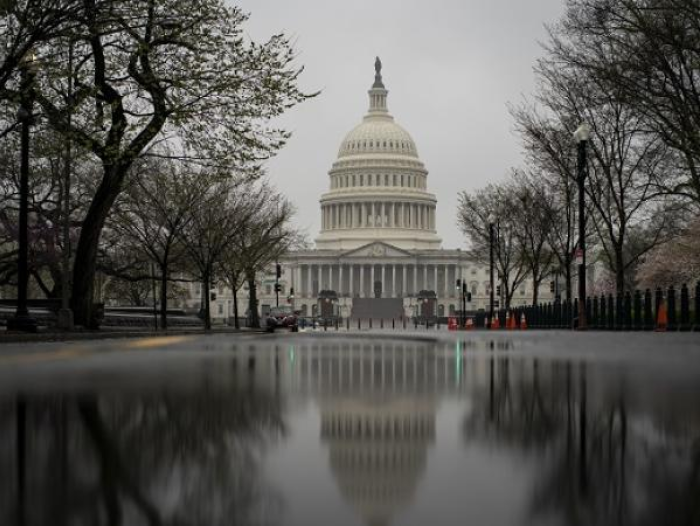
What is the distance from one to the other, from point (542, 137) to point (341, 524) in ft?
132

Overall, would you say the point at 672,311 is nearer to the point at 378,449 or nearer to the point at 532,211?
the point at 378,449

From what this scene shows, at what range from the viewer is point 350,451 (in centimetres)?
515

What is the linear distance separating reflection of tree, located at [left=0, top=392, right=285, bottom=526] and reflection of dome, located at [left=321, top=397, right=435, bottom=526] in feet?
1.10

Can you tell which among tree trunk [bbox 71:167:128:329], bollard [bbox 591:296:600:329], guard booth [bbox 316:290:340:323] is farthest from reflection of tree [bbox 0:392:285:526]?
guard booth [bbox 316:290:340:323]

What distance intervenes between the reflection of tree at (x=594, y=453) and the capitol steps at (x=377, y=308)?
17618 centimetres

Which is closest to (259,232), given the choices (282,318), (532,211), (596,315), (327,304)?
(282,318)

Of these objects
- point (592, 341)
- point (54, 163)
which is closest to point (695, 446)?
point (592, 341)

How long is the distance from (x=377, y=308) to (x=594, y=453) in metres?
188

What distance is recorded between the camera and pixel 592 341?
20.5 metres

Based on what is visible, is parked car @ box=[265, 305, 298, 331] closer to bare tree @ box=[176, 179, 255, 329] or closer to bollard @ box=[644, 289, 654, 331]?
bare tree @ box=[176, 179, 255, 329]

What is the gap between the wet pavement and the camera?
12.1ft

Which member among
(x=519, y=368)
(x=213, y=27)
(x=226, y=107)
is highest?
(x=213, y=27)

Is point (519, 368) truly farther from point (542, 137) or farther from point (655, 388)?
point (542, 137)

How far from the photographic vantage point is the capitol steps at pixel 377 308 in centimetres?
18762
